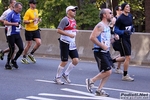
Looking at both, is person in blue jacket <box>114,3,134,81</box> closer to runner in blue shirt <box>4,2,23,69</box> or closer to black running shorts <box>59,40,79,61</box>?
black running shorts <box>59,40,79,61</box>

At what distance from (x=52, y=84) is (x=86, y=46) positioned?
17.8 ft

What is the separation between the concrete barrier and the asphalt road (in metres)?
0.81

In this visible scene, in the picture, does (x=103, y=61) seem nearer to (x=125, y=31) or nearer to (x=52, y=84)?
(x=52, y=84)

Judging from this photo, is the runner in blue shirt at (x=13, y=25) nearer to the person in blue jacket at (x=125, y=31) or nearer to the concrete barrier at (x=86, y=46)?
the person in blue jacket at (x=125, y=31)

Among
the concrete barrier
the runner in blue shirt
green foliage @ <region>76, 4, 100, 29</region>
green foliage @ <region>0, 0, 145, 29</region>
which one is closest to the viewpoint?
the runner in blue shirt

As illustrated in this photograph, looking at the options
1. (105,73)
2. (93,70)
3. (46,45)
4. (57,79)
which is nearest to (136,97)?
(105,73)

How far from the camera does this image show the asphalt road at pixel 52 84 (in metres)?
8.46

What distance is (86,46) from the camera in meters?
15.1

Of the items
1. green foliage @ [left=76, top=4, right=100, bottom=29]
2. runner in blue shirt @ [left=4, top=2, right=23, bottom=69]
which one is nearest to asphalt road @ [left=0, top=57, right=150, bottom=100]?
runner in blue shirt @ [left=4, top=2, right=23, bottom=69]

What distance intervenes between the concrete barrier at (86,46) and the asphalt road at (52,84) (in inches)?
31.8

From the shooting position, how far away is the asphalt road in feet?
27.8

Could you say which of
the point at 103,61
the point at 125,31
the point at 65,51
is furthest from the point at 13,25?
the point at 103,61

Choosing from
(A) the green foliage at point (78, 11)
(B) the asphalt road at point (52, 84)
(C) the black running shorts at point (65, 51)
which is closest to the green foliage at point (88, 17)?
(A) the green foliage at point (78, 11)

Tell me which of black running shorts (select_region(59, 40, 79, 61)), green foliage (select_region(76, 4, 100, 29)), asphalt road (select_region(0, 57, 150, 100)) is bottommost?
green foliage (select_region(76, 4, 100, 29))
